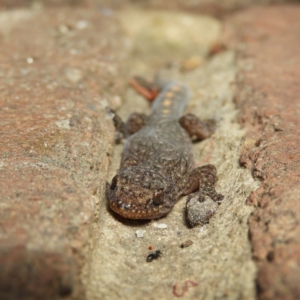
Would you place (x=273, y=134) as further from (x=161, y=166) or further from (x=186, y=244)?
(x=186, y=244)

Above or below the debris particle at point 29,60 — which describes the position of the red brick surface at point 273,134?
above

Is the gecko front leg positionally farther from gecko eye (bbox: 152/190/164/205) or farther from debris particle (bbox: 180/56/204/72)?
debris particle (bbox: 180/56/204/72)

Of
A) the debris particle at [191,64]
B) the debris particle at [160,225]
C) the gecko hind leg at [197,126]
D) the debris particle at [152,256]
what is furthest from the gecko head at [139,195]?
the debris particle at [191,64]

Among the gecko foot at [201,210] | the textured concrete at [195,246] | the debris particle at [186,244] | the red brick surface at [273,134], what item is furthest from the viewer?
the gecko foot at [201,210]

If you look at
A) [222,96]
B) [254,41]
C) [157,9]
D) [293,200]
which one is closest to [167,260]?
[293,200]

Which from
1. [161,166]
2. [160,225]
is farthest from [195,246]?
[161,166]

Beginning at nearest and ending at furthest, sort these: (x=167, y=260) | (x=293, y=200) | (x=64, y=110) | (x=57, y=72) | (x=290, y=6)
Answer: (x=293, y=200), (x=167, y=260), (x=64, y=110), (x=57, y=72), (x=290, y=6)

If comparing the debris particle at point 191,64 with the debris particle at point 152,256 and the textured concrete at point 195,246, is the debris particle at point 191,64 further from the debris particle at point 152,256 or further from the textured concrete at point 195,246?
the debris particle at point 152,256

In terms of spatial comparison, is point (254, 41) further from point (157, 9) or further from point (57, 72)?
point (57, 72)
